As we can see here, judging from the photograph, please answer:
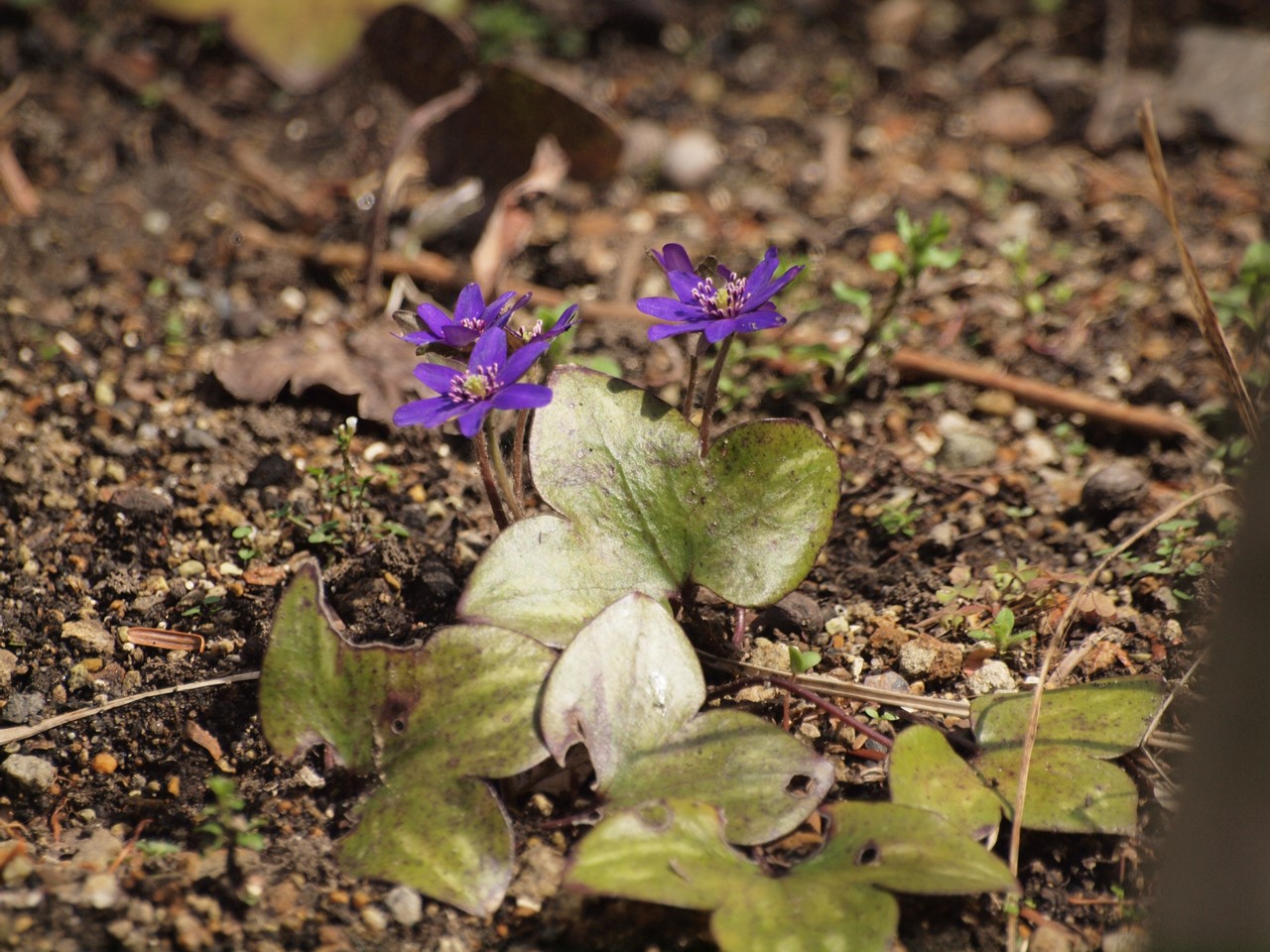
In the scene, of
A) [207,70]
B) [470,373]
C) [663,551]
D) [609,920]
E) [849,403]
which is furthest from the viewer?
[207,70]

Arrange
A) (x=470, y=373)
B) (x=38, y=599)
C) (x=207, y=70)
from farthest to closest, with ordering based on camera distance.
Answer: (x=207, y=70) < (x=38, y=599) < (x=470, y=373)

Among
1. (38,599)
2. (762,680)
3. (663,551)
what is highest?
(663,551)

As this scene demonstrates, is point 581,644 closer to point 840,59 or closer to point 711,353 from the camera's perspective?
point 711,353

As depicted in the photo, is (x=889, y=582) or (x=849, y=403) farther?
(x=849, y=403)

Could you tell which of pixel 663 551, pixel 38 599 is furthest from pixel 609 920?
pixel 38 599

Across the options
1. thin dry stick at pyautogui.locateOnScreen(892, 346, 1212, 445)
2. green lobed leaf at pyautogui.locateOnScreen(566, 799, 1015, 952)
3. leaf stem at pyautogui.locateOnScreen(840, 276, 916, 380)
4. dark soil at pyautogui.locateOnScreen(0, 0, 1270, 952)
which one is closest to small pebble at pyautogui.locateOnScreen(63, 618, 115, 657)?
dark soil at pyautogui.locateOnScreen(0, 0, 1270, 952)

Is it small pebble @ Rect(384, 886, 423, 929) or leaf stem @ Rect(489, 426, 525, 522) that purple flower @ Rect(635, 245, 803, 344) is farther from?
small pebble @ Rect(384, 886, 423, 929)
